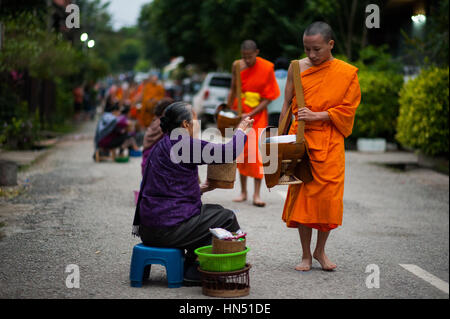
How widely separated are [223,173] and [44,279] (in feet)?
5.42

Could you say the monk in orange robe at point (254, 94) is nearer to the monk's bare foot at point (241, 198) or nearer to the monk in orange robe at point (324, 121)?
the monk's bare foot at point (241, 198)

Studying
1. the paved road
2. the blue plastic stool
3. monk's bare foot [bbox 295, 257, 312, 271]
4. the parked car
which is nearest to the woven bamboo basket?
the blue plastic stool

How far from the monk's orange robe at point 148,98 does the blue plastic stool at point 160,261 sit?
12.1m

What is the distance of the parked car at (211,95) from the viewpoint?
78.1ft

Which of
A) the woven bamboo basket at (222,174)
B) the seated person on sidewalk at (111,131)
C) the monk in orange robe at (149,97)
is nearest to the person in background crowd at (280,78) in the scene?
the seated person on sidewalk at (111,131)

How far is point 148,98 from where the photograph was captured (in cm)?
1869

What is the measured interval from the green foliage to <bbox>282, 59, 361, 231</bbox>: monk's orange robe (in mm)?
7542

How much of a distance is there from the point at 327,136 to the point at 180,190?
4.45 feet

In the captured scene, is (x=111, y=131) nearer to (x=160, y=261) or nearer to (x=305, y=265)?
(x=305, y=265)

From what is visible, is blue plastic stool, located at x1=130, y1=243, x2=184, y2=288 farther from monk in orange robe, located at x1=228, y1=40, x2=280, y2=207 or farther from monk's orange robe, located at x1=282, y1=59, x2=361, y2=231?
monk in orange robe, located at x1=228, y1=40, x2=280, y2=207

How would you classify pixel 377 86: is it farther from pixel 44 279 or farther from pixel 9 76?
pixel 44 279

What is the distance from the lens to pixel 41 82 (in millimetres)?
20969

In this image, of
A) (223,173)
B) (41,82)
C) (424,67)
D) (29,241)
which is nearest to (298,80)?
(223,173)

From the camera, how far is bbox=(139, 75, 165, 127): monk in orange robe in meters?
17.3
